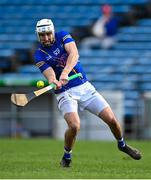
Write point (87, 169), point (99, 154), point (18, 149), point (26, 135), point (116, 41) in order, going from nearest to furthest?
1. point (87, 169)
2. point (99, 154)
3. point (18, 149)
4. point (26, 135)
5. point (116, 41)

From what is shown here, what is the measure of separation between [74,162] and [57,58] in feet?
6.24

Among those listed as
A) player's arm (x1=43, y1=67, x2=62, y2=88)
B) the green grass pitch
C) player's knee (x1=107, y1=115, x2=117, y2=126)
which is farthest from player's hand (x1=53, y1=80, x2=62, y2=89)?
the green grass pitch

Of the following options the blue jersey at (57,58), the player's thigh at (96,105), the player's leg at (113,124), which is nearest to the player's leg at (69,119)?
the blue jersey at (57,58)

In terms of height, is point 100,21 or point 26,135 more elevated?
point 100,21

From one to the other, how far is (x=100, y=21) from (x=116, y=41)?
100cm

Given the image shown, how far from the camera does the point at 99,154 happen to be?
1490cm

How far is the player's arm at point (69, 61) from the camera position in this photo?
1112cm

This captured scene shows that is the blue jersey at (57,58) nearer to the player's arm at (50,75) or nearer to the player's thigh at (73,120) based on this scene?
the player's arm at (50,75)

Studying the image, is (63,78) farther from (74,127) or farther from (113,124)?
(113,124)

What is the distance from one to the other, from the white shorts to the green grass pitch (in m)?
0.83

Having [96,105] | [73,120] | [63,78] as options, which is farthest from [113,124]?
[63,78]

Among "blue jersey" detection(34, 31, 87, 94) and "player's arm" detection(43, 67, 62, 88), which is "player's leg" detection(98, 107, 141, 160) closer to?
"blue jersey" detection(34, 31, 87, 94)

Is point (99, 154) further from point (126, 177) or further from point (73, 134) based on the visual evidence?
point (126, 177)

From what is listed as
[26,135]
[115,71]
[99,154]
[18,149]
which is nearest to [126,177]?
[99,154]
